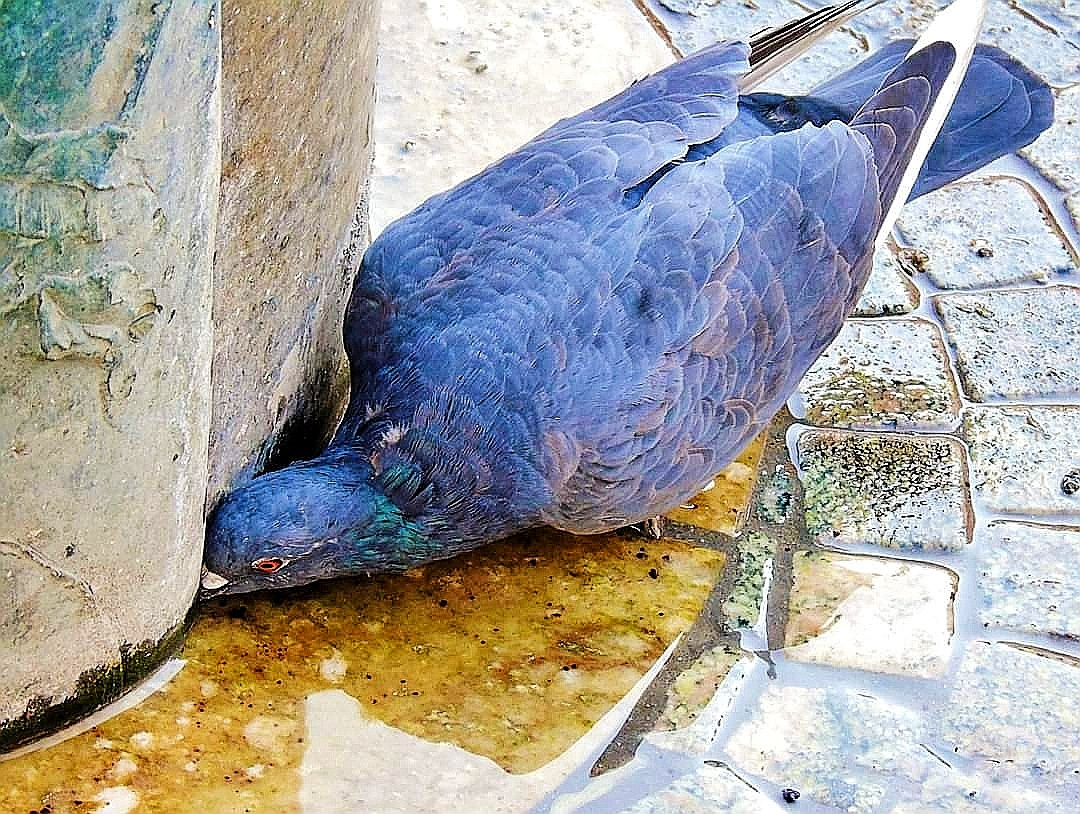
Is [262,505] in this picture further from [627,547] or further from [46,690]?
[627,547]

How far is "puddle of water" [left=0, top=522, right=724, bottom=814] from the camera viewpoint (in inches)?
113

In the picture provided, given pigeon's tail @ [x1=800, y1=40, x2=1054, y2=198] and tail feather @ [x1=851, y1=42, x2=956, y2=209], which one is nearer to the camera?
tail feather @ [x1=851, y1=42, x2=956, y2=209]

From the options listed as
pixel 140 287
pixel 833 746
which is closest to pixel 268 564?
pixel 140 287

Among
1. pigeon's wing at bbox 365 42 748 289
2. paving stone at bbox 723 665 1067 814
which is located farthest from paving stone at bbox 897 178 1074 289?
paving stone at bbox 723 665 1067 814

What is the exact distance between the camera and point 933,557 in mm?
3627

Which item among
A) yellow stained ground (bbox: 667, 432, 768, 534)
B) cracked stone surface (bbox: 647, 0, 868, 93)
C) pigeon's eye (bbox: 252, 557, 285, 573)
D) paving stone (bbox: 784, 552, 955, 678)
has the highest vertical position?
cracked stone surface (bbox: 647, 0, 868, 93)

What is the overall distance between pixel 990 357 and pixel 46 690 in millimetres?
2706

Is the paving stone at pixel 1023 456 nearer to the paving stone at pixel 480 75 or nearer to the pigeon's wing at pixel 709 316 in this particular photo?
the pigeon's wing at pixel 709 316

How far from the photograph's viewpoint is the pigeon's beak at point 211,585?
3195 millimetres

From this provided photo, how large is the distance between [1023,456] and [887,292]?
0.73 m

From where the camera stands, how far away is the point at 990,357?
13.8 ft

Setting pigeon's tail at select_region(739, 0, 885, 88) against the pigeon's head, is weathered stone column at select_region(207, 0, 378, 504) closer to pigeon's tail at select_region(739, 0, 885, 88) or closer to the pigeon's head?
the pigeon's head

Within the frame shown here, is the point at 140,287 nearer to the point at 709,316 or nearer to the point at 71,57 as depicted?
the point at 71,57

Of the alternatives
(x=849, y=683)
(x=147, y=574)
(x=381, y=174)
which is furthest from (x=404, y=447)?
(x=381, y=174)
